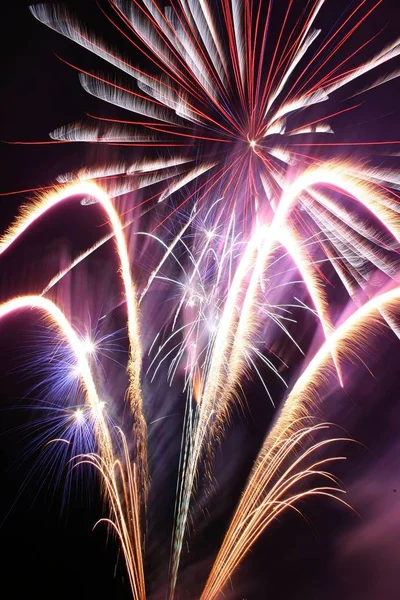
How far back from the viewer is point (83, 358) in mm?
7027

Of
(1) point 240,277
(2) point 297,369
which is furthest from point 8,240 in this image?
(2) point 297,369

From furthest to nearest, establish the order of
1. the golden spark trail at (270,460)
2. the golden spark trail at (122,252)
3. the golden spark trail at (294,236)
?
the golden spark trail at (270,460)
the golden spark trail at (122,252)
the golden spark trail at (294,236)

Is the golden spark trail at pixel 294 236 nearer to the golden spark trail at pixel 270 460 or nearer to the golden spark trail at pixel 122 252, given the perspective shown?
the golden spark trail at pixel 270 460

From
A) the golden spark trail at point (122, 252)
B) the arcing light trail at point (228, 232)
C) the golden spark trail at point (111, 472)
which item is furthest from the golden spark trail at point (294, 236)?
the golden spark trail at point (111, 472)

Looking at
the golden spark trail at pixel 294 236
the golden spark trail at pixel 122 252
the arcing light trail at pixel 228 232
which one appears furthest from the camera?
the golden spark trail at pixel 122 252

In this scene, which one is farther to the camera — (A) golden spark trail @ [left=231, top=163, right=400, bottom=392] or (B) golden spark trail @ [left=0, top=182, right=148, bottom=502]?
(B) golden spark trail @ [left=0, top=182, right=148, bottom=502]

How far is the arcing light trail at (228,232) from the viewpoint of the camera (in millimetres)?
5918

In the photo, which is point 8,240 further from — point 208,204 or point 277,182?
point 277,182

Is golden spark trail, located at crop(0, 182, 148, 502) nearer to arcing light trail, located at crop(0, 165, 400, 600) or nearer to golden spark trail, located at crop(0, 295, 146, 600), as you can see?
arcing light trail, located at crop(0, 165, 400, 600)

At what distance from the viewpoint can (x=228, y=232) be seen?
696 centimetres

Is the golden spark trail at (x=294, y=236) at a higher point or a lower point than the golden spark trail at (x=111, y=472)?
higher

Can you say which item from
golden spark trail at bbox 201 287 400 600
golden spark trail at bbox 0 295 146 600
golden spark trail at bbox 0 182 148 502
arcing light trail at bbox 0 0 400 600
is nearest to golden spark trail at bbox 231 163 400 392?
arcing light trail at bbox 0 0 400 600

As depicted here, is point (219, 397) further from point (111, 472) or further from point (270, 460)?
point (111, 472)

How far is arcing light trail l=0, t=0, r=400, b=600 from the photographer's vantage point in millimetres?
5918
